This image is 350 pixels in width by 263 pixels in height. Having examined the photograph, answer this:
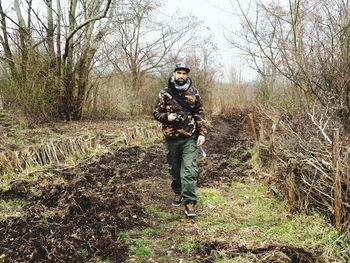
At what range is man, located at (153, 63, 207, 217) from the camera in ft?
14.9

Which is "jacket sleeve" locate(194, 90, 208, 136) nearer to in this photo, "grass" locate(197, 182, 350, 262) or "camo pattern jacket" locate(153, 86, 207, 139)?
"camo pattern jacket" locate(153, 86, 207, 139)

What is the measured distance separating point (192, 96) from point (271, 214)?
1.84 m

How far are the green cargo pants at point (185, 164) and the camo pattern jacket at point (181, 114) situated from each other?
4.3 inches

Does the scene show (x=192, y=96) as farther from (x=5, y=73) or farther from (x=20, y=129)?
(x=5, y=73)

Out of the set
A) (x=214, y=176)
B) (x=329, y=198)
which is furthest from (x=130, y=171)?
(x=329, y=198)

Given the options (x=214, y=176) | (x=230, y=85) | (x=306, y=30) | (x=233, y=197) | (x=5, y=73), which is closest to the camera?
(x=233, y=197)

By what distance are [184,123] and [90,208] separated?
162cm

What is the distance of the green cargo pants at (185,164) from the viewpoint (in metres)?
4.54

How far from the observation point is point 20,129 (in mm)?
9273

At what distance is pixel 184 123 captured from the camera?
4.64 metres

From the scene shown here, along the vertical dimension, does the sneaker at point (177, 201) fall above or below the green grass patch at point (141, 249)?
above

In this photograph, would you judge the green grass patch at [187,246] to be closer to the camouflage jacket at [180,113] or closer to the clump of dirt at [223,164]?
the camouflage jacket at [180,113]

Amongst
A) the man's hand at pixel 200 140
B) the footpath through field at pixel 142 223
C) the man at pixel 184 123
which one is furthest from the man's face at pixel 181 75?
the footpath through field at pixel 142 223

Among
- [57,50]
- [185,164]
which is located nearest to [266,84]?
[57,50]
